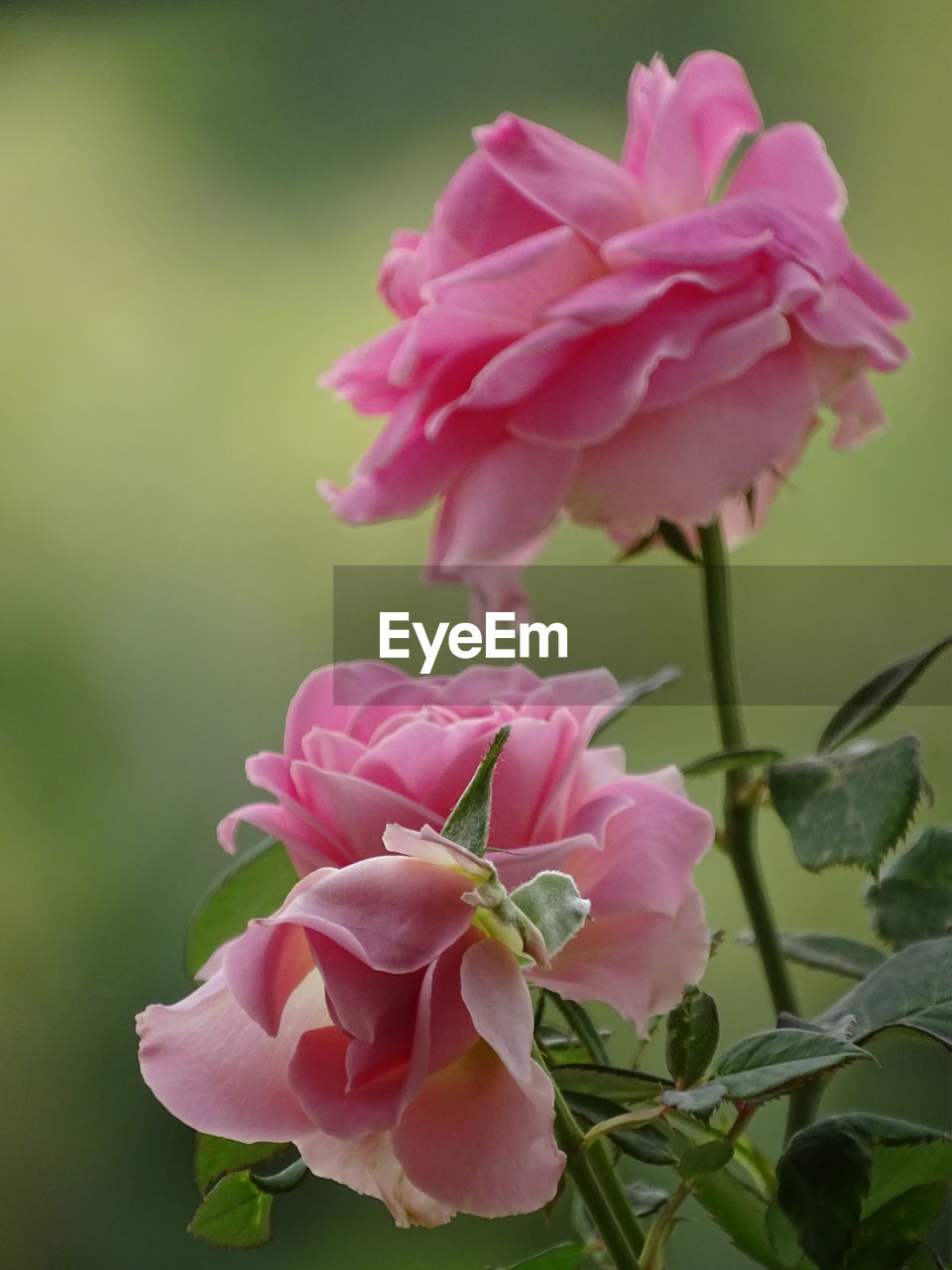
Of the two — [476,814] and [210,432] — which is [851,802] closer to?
[476,814]

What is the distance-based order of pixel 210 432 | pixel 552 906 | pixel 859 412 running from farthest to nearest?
pixel 210 432, pixel 859 412, pixel 552 906

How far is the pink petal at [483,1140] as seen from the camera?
162 millimetres

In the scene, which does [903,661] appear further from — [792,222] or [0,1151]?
[0,1151]

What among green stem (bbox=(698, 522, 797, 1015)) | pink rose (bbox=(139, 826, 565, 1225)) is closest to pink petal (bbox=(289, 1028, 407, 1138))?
pink rose (bbox=(139, 826, 565, 1225))

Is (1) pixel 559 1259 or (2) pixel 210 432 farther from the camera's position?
(2) pixel 210 432

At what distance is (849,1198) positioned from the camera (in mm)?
193

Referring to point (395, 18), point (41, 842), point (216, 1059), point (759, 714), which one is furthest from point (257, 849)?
point (395, 18)

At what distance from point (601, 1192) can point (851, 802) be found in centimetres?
8

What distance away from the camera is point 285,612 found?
114cm

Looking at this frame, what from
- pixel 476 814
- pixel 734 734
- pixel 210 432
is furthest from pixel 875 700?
pixel 210 432

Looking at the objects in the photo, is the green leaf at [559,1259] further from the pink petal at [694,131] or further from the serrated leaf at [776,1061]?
the pink petal at [694,131]

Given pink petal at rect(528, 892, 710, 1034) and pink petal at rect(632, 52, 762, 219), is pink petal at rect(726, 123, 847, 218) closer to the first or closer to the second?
pink petal at rect(632, 52, 762, 219)

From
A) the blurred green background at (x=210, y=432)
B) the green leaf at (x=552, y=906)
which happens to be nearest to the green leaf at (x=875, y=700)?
the green leaf at (x=552, y=906)

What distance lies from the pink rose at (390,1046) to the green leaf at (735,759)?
9cm
